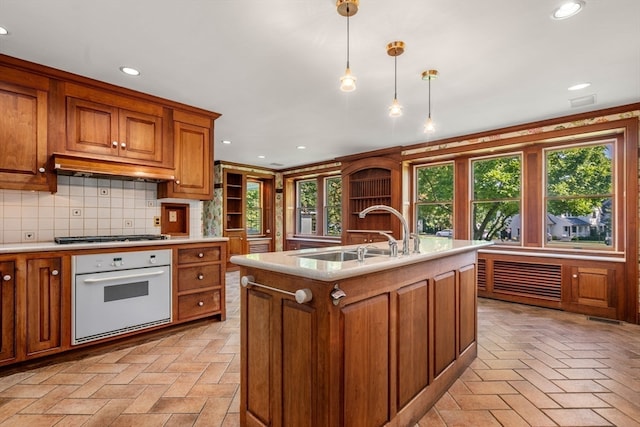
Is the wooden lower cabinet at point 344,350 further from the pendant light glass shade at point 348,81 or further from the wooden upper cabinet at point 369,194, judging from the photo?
the wooden upper cabinet at point 369,194

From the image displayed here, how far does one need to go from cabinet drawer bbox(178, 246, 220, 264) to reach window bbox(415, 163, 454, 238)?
371 cm

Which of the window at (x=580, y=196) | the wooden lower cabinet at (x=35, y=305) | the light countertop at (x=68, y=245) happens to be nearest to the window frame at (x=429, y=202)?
the window at (x=580, y=196)

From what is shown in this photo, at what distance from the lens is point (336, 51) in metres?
2.43

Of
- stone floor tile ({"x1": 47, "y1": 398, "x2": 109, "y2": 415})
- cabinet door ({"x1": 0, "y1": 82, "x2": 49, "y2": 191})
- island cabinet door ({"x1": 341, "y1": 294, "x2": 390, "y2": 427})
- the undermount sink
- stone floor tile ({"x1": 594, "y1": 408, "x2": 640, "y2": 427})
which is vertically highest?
cabinet door ({"x1": 0, "y1": 82, "x2": 49, "y2": 191})

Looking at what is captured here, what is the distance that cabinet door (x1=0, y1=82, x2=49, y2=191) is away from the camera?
2555 mm

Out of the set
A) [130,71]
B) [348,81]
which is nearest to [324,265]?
[348,81]

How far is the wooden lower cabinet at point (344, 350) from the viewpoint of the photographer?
134 cm

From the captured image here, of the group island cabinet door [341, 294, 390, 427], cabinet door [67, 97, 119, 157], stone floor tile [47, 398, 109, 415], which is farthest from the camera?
cabinet door [67, 97, 119, 157]

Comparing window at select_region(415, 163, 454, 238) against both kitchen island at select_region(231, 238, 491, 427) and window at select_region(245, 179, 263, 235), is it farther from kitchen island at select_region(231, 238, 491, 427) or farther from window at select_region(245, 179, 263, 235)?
window at select_region(245, 179, 263, 235)

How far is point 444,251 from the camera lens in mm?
2025

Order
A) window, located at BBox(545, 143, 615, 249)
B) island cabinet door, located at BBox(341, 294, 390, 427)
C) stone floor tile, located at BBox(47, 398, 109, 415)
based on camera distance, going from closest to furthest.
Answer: island cabinet door, located at BBox(341, 294, 390, 427)
stone floor tile, located at BBox(47, 398, 109, 415)
window, located at BBox(545, 143, 615, 249)

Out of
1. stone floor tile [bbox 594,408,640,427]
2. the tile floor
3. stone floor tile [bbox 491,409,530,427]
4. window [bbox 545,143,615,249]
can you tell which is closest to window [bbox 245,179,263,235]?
the tile floor

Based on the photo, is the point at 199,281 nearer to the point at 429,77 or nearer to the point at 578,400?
the point at 429,77

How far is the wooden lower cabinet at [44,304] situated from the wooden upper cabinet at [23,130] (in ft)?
2.46
